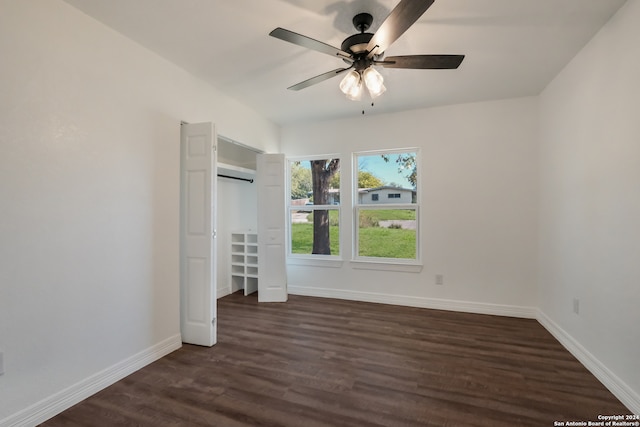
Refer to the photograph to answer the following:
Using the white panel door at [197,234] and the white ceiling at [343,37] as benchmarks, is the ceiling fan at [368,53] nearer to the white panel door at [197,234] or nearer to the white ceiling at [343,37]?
the white ceiling at [343,37]

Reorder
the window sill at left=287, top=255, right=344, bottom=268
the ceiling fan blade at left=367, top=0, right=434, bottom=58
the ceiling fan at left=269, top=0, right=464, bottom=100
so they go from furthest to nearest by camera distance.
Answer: the window sill at left=287, top=255, right=344, bottom=268
the ceiling fan at left=269, top=0, right=464, bottom=100
the ceiling fan blade at left=367, top=0, right=434, bottom=58

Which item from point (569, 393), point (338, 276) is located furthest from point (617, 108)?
point (338, 276)

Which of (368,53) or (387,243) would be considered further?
(387,243)

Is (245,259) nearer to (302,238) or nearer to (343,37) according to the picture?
(302,238)

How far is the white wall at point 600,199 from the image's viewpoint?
6.14 feet

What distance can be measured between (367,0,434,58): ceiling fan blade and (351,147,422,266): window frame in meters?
2.26

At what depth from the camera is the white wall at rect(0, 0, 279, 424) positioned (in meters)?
1.65

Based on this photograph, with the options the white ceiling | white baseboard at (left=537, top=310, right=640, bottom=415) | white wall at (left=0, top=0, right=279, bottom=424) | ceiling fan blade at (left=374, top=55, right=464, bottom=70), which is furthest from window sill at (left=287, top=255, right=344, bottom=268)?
ceiling fan blade at (left=374, top=55, right=464, bottom=70)

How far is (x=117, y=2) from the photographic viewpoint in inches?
74.2

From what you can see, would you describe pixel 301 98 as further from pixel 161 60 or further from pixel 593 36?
pixel 593 36

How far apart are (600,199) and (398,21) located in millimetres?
2082

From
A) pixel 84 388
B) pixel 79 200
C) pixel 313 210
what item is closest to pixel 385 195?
pixel 313 210

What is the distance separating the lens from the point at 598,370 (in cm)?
217

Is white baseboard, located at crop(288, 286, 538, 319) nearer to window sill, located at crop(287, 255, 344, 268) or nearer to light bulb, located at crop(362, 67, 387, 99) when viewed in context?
window sill, located at crop(287, 255, 344, 268)
